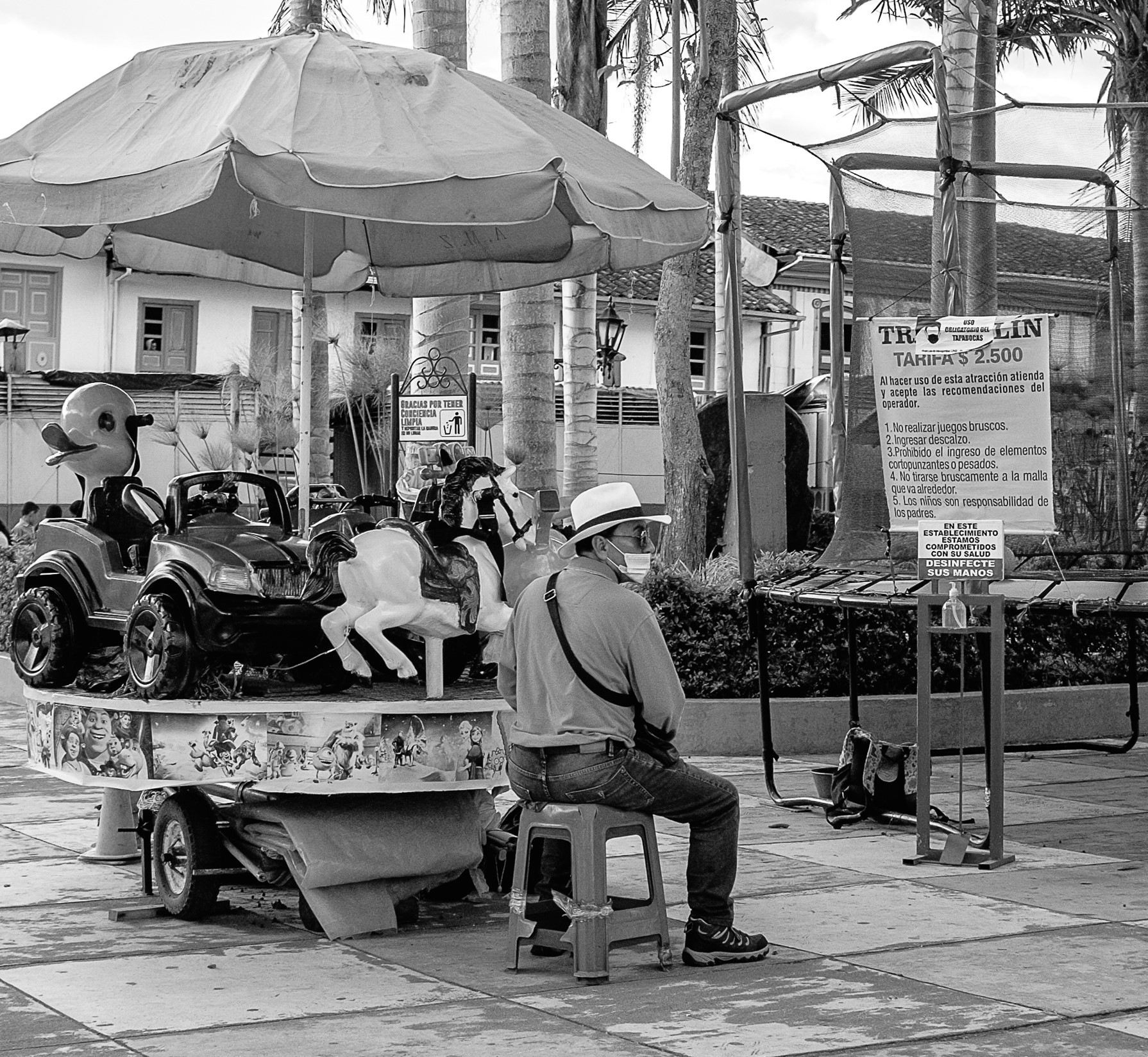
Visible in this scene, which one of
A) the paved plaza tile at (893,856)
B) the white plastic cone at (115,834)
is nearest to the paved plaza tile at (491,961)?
the paved plaza tile at (893,856)

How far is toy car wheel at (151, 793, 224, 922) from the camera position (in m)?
6.64

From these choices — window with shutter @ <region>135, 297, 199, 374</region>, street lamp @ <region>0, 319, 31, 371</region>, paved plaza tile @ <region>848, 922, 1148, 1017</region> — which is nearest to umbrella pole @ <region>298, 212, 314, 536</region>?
paved plaza tile @ <region>848, 922, 1148, 1017</region>

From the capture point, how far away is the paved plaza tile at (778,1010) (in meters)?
5.00

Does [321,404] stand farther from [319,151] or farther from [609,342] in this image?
[609,342]

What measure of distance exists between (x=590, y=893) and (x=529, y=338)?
18.9 ft

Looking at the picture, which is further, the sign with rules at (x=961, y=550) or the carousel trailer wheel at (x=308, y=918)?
the sign with rules at (x=961, y=550)

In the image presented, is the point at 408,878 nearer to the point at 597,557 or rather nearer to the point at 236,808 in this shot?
the point at 236,808

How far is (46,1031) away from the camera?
5066 millimetres

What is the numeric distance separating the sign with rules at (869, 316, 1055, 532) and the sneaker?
2620 millimetres

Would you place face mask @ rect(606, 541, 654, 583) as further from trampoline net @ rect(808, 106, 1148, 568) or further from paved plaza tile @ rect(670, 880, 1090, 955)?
trampoline net @ rect(808, 106, 1148, 568)

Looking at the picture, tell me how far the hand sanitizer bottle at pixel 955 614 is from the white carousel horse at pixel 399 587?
2.18 meters

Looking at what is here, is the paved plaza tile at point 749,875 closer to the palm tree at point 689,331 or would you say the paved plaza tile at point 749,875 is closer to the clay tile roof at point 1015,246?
the clay tile roof at point 1015,246

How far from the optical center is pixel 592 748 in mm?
5734

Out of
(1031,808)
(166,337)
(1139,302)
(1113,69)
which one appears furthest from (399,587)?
(166,337)
